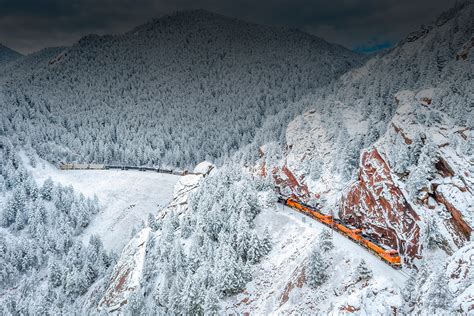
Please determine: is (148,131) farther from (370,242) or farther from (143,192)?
(370,242)

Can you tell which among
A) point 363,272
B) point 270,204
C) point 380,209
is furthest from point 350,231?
point 270,204

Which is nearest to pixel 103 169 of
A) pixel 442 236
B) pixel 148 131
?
pixel 148 131

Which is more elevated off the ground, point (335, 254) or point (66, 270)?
point (335, 254)

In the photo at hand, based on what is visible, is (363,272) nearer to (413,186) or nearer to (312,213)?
(413,186)

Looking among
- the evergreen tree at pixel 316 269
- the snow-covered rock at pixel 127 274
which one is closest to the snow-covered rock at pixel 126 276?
the snow-covered rock at pixel 127 274

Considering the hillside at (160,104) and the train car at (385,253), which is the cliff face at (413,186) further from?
the hillside at (160,104)

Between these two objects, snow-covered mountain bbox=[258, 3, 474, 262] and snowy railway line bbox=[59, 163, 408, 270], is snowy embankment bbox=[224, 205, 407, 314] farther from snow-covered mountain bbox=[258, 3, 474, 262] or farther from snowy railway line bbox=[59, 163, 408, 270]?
snow-covered mountain bbox=[258, 3, 474, 262]
